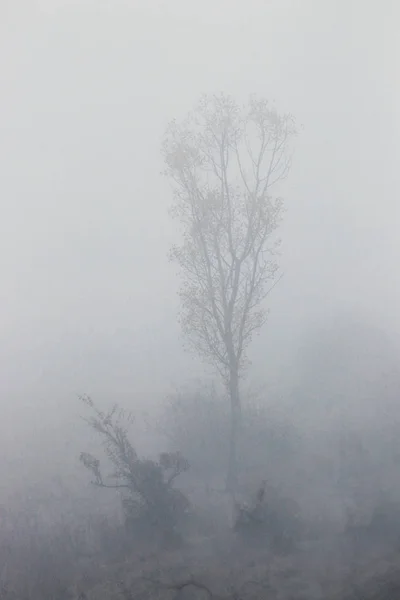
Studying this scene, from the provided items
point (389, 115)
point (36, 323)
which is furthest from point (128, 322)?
point (389, 115)

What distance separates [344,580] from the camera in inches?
510

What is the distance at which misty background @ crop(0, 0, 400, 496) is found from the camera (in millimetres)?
27281

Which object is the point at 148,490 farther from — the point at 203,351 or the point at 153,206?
the point at 153,206

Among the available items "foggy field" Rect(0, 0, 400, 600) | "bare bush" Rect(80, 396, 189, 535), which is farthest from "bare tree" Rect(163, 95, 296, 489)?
"bare bush" Rect(80, 396, 189, 535)

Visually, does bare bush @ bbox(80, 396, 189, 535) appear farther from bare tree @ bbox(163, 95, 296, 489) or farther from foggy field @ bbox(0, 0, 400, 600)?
Result: bare tree @ bbox(163, 95, 296, 489)

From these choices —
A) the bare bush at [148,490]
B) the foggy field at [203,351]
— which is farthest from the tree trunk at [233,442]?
the bare bush at [148,490]

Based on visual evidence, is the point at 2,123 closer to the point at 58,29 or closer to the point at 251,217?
the point at 58,29

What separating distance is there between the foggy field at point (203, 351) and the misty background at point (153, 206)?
24cm

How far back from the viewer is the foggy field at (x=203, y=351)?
1491 cm

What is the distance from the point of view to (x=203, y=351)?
21.6 meters

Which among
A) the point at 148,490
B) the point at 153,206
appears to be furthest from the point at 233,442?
the point at 153,206

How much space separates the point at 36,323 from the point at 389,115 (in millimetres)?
48982

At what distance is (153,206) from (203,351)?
3344 cm

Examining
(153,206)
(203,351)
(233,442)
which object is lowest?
(233,442)
